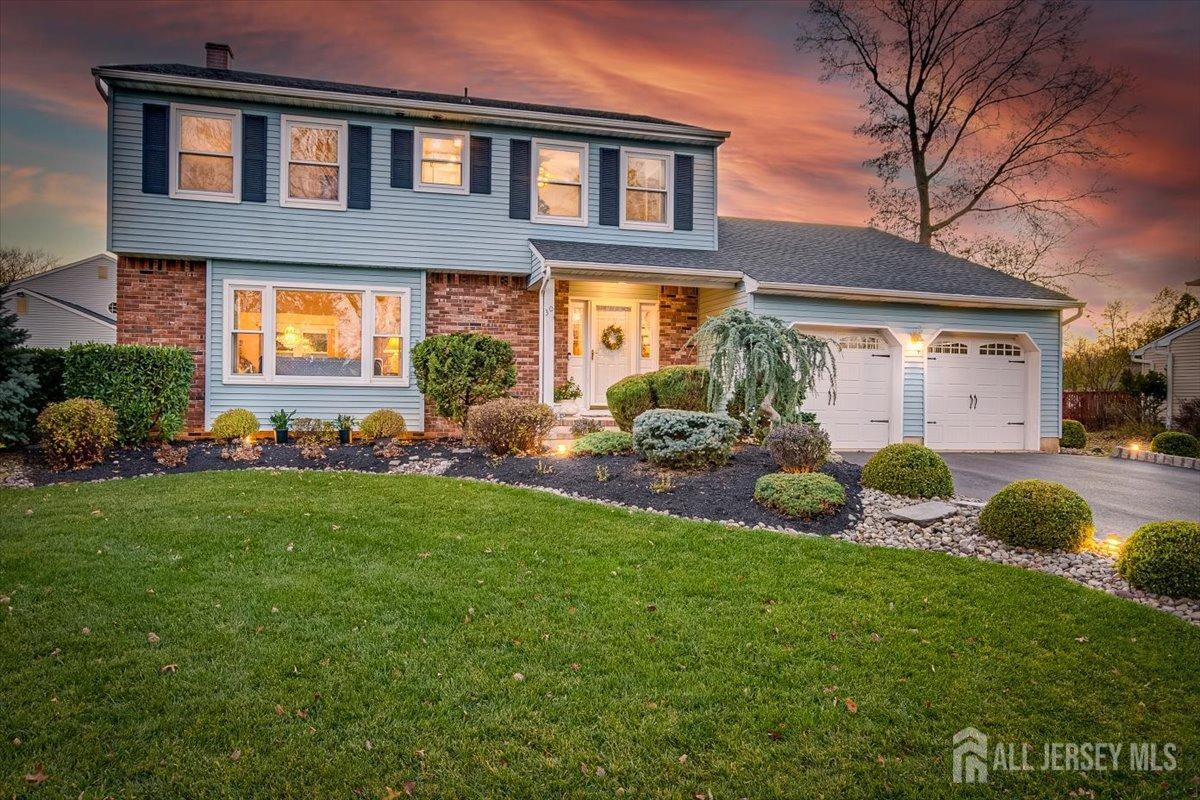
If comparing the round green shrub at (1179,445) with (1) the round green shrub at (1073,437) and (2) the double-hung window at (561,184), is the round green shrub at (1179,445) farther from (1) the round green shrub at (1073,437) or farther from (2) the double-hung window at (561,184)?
(2) the double-hung window at (561,184)

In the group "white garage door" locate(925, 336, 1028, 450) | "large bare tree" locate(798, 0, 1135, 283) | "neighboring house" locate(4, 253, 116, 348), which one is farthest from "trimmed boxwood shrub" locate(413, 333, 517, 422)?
"neighboring house" locate(4, 253, 116, 348)

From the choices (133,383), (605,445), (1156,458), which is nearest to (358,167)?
(133,383)

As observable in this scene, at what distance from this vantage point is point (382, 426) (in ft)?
35.9

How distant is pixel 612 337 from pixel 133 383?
811 cm

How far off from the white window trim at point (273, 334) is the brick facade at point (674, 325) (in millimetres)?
Result: 5087

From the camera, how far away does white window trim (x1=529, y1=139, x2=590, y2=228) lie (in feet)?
41.2

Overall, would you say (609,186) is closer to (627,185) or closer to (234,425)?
(627,185)

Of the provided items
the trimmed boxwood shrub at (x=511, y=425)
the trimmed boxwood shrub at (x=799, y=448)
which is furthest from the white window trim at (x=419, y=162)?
the trimmed boxwood shrub at (x=799, y=448)

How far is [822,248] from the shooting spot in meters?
14.8

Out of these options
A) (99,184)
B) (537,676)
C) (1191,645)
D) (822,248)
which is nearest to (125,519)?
(537,676)

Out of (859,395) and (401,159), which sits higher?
(401,159)

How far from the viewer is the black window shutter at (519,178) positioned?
12.5 m

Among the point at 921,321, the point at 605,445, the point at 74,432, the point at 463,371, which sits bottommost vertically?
the point at 605,445

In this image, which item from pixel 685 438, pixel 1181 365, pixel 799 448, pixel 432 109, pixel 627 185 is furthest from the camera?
pixel 1181 365
